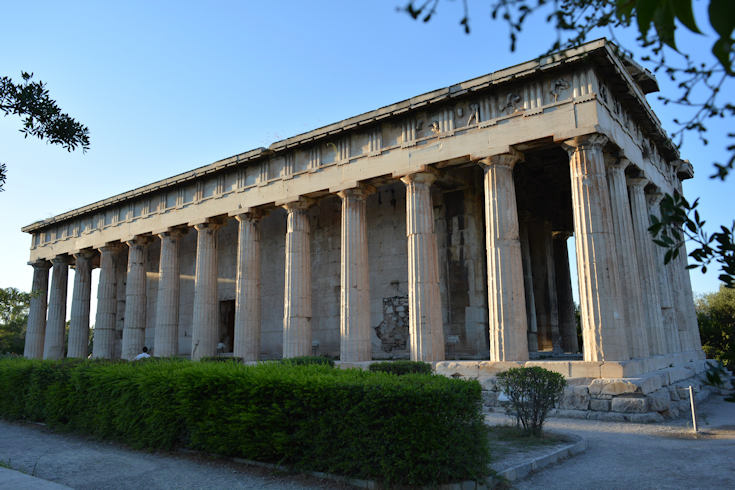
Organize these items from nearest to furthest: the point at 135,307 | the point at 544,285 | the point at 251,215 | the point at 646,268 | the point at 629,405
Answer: the point at 629,405 → the point at 646,268 → the point at 251,215 → the point at 544,285 → the point at 135,307

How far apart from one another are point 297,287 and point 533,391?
10.9 m

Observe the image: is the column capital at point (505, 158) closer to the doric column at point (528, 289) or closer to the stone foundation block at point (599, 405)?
the stone foundation block at point (599, 405)

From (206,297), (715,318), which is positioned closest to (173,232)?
(206,297)

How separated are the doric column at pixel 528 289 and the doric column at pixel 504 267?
650 cm

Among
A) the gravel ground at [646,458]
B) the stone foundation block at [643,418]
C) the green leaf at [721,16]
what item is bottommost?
the gravel ground at [646,458]

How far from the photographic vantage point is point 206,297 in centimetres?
2134

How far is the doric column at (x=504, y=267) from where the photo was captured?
1391 centimetres

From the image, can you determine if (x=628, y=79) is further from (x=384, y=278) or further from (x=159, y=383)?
(x=159, y=383)

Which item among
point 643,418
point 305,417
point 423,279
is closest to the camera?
point 305,417

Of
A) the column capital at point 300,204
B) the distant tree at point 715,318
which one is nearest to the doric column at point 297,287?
the column capital at point 300,204

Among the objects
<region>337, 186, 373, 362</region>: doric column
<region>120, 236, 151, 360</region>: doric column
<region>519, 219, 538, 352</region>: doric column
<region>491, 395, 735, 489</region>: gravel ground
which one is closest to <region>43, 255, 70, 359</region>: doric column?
<region>120, 236, 151, 360</region>: doric column

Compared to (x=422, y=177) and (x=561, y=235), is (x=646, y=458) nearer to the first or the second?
(x=422, y=177)

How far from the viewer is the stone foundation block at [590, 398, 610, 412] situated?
38.7ft

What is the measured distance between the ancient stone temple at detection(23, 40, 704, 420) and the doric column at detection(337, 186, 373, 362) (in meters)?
0.05
